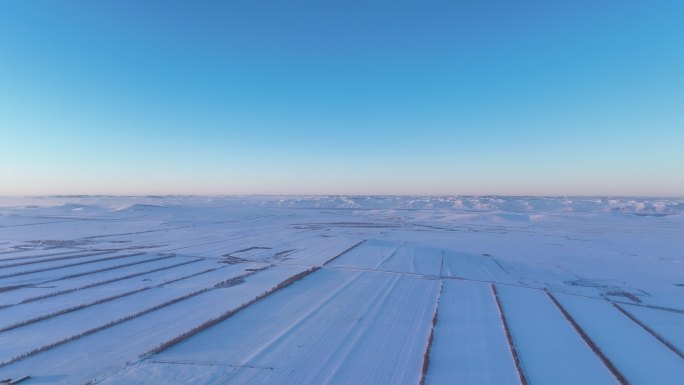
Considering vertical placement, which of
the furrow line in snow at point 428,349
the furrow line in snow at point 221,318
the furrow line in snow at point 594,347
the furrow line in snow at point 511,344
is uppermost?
the furrow line in snow at point 221,318

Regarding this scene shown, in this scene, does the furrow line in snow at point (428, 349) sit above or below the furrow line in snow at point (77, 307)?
below

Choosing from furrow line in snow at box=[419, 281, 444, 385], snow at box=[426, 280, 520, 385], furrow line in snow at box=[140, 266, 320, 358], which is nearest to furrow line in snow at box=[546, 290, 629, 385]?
snow at box=[426, 280, 520, 385]

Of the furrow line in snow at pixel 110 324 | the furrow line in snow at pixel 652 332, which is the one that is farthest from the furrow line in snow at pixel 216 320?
the furrow line in snow at pixel 652 332

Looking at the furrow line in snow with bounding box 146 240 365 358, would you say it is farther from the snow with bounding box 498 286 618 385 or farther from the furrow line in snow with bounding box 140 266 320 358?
the snow with bounding box 498 286 618 385

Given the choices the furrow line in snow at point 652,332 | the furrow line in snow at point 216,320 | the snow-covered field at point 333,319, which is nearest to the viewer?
the snow-covered field at point 333,319

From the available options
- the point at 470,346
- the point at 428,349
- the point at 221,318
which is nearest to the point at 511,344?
the point at 470,346

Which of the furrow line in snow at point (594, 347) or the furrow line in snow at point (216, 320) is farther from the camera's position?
the furrow line in snow at point (216, 320)

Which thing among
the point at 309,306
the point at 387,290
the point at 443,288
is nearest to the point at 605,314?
the point at 443,288

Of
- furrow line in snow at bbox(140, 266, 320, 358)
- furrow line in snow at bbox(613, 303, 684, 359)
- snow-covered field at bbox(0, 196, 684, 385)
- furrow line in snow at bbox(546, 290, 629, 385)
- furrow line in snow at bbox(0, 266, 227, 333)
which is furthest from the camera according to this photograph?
furrow line in snow at bbox(0, 266, 227, 333)

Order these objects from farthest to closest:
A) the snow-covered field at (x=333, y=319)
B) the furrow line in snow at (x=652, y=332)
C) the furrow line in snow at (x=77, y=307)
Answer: the furrow line in snow at (x=77, y=307), the furrow line in snow at (x=652, y=332), the snow-covered field at (x=333, y=319)

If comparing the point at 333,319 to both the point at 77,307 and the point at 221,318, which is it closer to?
the point at 221,318

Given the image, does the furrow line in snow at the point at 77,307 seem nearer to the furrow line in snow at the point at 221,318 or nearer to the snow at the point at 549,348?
the furrow line in snow at the point at 221,318

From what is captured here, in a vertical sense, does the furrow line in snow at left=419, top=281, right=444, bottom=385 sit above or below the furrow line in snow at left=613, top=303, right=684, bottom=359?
above
